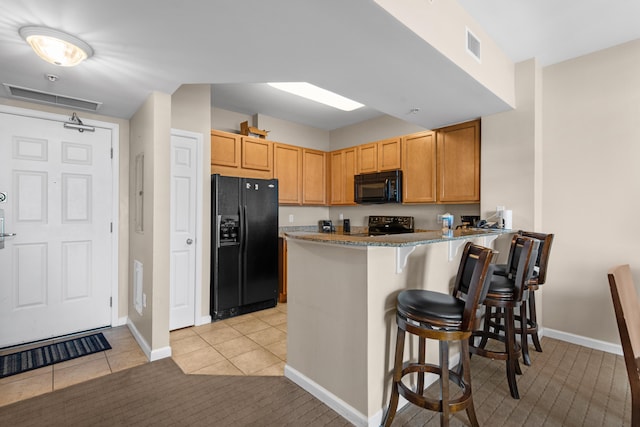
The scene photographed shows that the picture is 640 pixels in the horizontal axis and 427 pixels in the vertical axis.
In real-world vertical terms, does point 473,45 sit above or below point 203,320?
above

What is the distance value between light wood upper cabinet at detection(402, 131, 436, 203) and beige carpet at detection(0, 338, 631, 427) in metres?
2.05

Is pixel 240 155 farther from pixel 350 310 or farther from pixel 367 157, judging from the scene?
pixel 350 310

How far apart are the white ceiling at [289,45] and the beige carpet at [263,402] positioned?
7.37 ft

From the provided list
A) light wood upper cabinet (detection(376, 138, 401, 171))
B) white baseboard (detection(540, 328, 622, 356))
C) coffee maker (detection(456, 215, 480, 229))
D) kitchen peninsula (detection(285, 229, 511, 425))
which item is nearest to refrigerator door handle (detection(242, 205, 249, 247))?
kitchen peninsula (detection(285, 229, 511, 425))

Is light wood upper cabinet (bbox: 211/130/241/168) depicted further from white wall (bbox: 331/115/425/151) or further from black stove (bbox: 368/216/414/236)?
black stove (bbox: 368/216/414/236)

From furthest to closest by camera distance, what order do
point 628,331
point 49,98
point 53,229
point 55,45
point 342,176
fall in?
point 342,176 < point 53,229 < point 49,98 < point 55,45 < point 628,331

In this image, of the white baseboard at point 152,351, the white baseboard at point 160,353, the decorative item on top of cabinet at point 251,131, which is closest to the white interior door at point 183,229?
the white baseboard at point 152,351

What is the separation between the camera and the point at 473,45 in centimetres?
230

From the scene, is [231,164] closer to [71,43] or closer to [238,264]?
[238,264]

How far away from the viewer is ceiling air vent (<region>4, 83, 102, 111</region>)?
8.14 ft

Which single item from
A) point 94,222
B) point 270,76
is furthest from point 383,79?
point 94,222

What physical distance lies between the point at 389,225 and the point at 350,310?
283 cm

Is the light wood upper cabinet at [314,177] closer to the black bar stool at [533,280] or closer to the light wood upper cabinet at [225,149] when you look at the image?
the light wood upper cabinet at [225,149]

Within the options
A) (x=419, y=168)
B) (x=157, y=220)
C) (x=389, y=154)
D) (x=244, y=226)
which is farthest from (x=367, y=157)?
(x=157, y=220)
